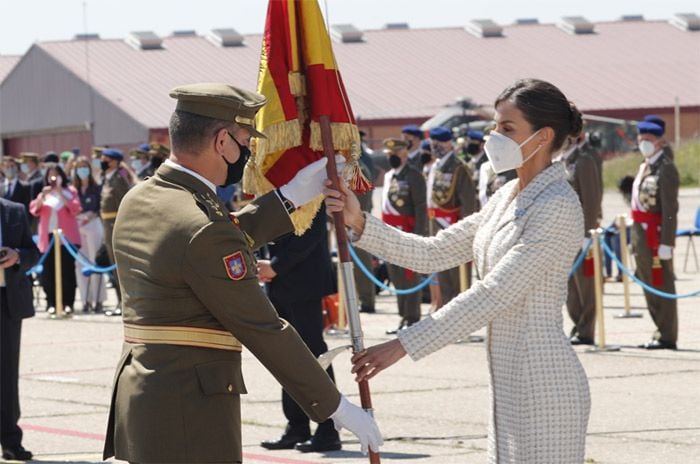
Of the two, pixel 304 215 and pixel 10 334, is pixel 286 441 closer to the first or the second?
pixel 10 334

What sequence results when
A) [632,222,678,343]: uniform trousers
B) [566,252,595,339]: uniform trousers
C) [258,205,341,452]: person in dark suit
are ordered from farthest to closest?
1. [566,252,595,339]: uniform trousers
2. [632,222,678,343]: uniform trousers
3. [258,205,341,452]: person in dark suit

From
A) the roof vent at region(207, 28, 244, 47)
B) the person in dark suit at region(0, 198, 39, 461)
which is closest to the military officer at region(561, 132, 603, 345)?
the person in dark suit at region(0, 198, 39, 461)

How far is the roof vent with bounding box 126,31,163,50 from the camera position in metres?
57.7

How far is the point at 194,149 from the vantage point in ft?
15.2

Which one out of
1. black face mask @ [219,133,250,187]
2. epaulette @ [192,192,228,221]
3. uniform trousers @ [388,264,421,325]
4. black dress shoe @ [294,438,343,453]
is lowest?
uniform trousers @ [388,264,421,325]

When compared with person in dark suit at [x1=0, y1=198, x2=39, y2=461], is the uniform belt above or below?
above

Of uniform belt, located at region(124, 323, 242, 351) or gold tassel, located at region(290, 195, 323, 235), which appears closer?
uniform belt, located at region(124, 323, 242, 351)

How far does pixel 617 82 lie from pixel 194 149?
183 ft

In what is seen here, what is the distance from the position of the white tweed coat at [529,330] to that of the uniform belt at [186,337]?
0.62 metres

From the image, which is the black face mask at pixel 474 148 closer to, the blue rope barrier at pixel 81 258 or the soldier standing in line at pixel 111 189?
the soldier standing in line at pixel 111 189

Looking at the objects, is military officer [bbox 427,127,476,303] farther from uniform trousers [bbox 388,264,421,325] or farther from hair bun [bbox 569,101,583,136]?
hair bun [bbox 569,101,583,136]

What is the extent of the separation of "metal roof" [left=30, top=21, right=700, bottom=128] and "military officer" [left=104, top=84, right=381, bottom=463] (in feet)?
154

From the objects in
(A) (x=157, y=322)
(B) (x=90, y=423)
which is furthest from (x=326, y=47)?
(B) (x=90, y=423)

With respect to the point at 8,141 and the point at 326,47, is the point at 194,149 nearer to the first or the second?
the point at 326,47
